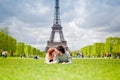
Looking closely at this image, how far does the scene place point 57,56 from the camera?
20328 mm

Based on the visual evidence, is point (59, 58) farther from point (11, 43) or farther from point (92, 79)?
point (11, 43)

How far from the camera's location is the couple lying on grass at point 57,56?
19594 mm

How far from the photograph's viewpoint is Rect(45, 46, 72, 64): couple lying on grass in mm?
19594

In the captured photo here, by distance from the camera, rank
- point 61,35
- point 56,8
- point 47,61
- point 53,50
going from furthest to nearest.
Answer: point 56,8 < point 61,35 < point 47,61 < point 53,50

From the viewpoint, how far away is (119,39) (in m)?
91.1

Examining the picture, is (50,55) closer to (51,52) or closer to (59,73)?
(51,52)

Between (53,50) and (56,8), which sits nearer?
(53,50)

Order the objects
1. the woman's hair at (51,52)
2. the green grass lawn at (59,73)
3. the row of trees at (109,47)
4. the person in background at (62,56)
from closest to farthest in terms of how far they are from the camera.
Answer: the green grass lawn at (59,73) < the person in background at (62,56) < the woman's hair at (51,52) < the row of trees at (109,47)

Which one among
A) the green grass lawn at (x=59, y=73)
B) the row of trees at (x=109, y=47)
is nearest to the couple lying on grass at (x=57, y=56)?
the green grass lawn at (x=59, y=73)

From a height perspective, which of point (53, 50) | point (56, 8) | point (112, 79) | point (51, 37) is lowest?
A: point (112, 79)

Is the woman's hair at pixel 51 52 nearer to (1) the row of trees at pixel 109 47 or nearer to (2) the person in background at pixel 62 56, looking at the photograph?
(2) the person in background at pixel 62 56

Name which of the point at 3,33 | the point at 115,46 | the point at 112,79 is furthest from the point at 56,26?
the point at 112,79

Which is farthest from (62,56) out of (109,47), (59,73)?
(109,47)

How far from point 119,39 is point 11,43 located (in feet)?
98.1
